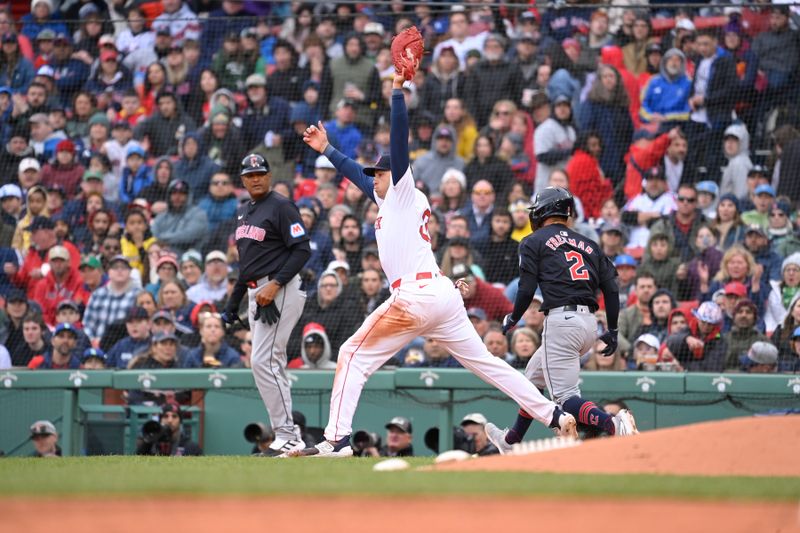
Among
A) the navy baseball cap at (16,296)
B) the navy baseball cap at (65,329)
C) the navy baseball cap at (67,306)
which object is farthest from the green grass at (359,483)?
the navy baseball cap at (16,296)

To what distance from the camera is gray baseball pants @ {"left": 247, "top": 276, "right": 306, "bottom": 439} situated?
7.92 metres

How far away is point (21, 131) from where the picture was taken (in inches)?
565

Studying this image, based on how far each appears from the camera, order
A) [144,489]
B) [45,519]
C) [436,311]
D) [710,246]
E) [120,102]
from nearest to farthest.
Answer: [45,519]
[144,489]
[436,311]
[710,246]
[120,102]

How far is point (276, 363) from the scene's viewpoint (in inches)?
314

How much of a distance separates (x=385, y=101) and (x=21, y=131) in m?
4.32

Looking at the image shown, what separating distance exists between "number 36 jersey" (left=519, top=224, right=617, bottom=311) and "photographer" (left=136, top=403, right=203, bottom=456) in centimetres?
336

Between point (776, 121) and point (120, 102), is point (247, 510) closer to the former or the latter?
point (776, 121)

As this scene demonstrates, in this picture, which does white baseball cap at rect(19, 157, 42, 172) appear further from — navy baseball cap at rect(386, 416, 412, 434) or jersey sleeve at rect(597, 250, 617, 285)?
jersey sleeve at rect(597, 250, 617, 285)

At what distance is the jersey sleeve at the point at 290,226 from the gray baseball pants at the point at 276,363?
0.31 meters

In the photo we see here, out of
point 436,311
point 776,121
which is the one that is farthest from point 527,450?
point 776,121

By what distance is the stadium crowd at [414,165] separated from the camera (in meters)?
11.1

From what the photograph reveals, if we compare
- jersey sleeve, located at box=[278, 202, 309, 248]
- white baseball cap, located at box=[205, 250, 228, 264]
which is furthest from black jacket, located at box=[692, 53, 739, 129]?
jersey sleeve, located at box=[278, 202, 309, 248]

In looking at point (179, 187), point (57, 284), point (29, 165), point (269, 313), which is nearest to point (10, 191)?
point (29, 165)

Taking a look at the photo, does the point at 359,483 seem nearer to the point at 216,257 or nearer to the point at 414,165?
the point at 216,257
